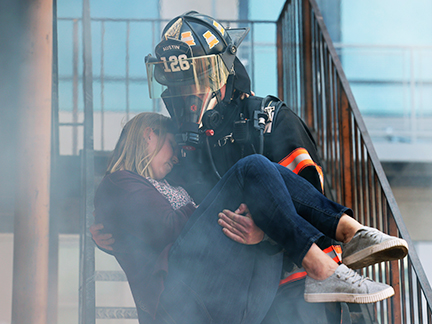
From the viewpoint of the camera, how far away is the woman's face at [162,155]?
1.13 m

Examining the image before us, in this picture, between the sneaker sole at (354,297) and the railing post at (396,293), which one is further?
the railing post at (396,293)

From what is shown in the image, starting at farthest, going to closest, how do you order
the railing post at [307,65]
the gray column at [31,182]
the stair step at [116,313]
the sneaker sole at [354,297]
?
the railing post at [307,65]
the stair step at [116,313]
the gray column at [31,182]
the sneaker sole at [354,297]

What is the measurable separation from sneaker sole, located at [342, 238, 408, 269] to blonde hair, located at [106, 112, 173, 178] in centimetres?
61

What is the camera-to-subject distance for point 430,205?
8.39ft

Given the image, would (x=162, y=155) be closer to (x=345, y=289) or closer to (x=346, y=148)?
(x=345, y=289)

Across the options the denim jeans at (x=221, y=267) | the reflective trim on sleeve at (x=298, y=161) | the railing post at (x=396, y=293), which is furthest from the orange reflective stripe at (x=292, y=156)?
the railing post at (x=396, y=293)

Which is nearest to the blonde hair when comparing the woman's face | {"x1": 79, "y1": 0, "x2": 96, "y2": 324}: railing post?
the woman's face

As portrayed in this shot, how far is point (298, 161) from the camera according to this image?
1.10 metres

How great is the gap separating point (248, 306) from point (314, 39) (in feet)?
4.67

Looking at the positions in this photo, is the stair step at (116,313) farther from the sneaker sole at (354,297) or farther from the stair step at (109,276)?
the sneaker sole at (354,297)

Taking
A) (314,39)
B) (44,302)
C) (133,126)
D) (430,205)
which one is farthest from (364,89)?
(44,302)

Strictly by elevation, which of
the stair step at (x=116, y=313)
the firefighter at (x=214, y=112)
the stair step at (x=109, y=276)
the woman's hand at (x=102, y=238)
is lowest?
the stair step at (x=116, y=313)

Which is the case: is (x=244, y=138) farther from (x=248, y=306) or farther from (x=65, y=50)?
(x=65, y=50)

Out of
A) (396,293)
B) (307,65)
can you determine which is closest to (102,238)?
(396,293)
